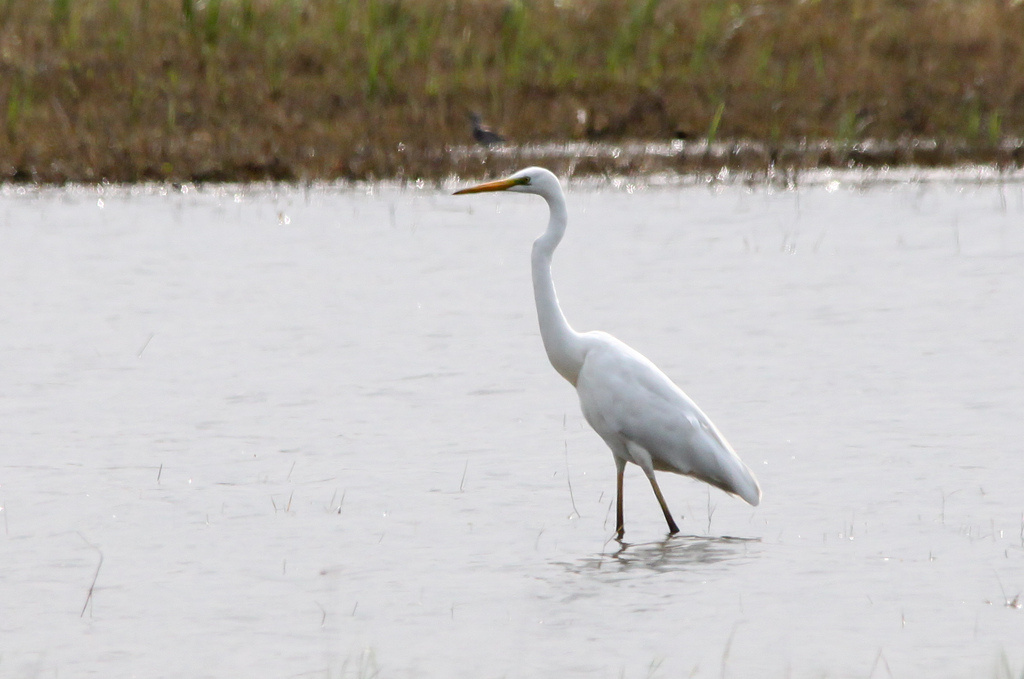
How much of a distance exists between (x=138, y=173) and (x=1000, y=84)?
8928mm

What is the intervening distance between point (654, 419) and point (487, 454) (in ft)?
3.92

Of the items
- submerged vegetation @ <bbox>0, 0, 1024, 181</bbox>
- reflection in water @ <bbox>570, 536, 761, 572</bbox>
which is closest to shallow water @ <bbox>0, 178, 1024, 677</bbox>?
reflection in water @ <bbox>570, 536, 761, 572</bbox>

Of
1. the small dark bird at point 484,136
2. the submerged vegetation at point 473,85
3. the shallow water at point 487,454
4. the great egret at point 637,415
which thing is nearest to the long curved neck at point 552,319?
the great egret at point 637,415

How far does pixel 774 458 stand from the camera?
7.13 metres

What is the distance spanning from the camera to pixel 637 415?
6270mm

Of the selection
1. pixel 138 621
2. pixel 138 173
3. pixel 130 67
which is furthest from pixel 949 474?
pixel 130 67

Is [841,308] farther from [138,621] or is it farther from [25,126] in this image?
[25,126]

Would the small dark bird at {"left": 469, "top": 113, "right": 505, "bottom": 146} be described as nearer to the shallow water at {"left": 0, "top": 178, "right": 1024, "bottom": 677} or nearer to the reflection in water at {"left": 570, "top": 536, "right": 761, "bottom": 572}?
the shallow water at {"left": 0, "top": 178, "right": 1024, "bottom": 677}

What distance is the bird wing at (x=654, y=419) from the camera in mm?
6191

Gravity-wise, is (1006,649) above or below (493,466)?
above

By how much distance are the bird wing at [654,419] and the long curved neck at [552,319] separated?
138mm

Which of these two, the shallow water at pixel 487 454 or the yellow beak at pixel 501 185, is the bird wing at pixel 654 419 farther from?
the yellow beak at pixel 501 185

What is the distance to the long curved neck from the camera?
6543 mm

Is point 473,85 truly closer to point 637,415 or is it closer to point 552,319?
point 552,319
